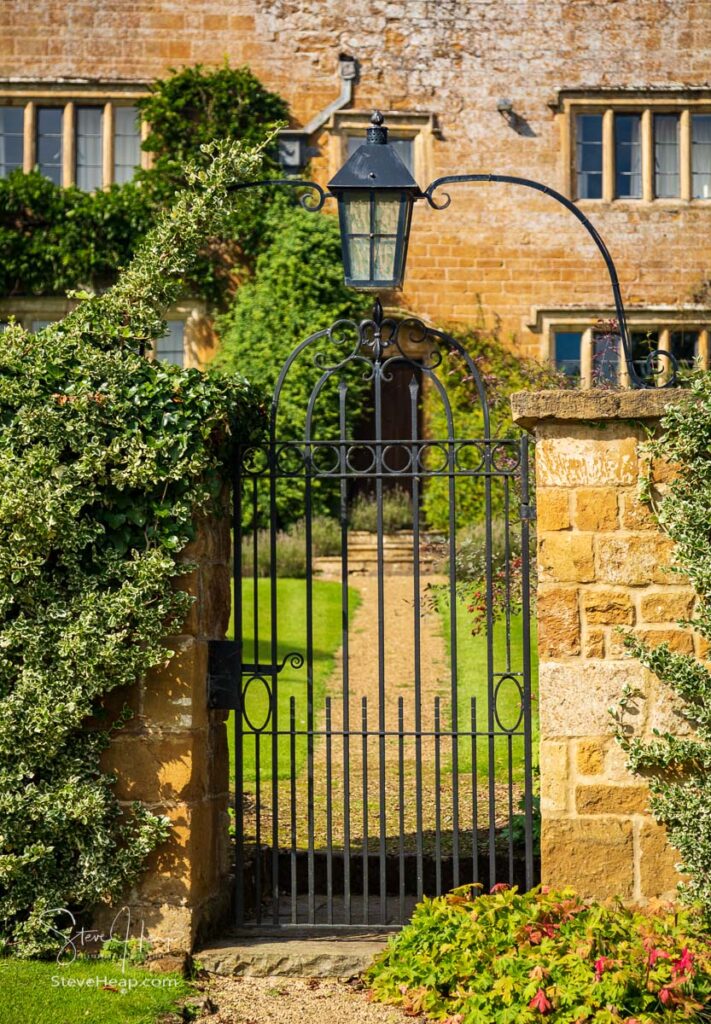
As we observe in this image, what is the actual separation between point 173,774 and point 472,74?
1210cm

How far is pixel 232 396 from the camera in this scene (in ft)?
15.9

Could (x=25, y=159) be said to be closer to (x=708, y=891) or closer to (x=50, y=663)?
(x=50, y=663)

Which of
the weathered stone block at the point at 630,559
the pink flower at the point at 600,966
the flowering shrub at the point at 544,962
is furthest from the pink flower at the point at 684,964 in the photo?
the weathered stone block at the point at 630,559

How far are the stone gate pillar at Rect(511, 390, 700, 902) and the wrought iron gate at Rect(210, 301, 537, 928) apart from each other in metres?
0.17

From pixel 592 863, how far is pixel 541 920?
15.9 inches

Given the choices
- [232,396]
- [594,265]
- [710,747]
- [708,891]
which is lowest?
[708,891]

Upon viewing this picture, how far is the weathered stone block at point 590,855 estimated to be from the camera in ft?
15.4

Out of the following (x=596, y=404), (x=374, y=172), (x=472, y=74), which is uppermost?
(x=472, y=74)

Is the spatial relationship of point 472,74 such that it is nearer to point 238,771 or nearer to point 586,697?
point 586,697

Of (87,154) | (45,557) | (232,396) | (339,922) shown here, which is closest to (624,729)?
(339,922)

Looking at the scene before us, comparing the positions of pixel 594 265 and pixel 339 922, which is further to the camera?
pixel 594 265

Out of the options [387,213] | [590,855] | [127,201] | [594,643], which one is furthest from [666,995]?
[127,201]

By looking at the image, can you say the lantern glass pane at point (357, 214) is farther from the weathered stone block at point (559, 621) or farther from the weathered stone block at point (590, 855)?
the weathered stone block at point (590, 855)

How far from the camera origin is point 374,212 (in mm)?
4902
